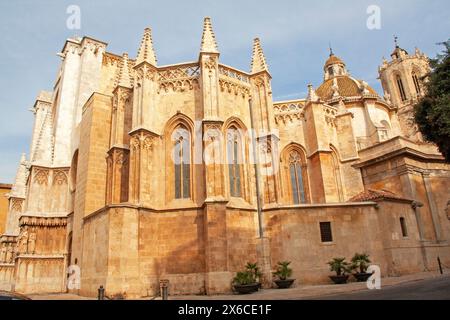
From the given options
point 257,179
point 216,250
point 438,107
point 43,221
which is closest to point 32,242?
point 43,221

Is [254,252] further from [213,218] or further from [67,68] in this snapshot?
[67,68]

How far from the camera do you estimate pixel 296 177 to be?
76.7 ft

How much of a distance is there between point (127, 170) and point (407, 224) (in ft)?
52.4

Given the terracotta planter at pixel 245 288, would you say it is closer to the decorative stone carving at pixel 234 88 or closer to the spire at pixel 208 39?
the decorative stone carving at pixel 234 88

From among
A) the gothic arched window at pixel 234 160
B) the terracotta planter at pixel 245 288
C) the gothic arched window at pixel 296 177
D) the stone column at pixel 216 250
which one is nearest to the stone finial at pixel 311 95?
the gothic arched window at pixel 296 177

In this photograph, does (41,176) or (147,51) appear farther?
(41,176)

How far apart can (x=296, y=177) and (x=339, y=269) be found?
8.51 metres

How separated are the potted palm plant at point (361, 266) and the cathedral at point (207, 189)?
887 mm

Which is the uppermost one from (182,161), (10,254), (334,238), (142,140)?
(142,140)

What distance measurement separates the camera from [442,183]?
23.5 metres

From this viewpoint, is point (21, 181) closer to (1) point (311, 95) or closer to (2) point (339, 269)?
(1) point (311, 95)

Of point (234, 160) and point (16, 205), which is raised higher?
point (16, 205)

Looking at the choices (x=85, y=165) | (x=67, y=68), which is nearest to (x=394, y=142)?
(x=85, y=165)

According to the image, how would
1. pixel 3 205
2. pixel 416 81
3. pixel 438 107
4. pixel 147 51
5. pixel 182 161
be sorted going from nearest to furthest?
1. pixel 438 107
2. pixel 182 161
3. pixel 147 51
4. pixel 3 205
5. pixel 416 81
